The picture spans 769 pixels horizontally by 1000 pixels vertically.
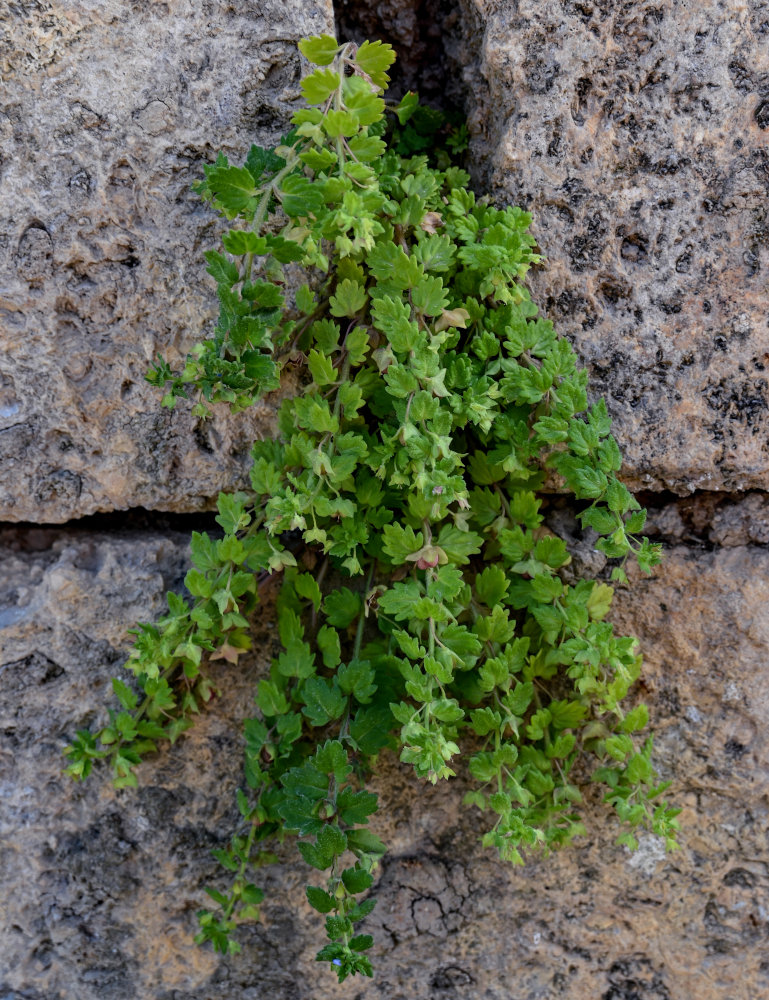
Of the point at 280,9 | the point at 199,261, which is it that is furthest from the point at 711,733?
the point at 280,9

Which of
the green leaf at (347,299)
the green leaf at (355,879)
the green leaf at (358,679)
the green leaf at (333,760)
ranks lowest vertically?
the green leaf at (355,879)

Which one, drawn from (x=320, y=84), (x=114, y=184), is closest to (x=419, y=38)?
(x=320, y=84)

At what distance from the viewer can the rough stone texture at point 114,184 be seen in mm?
1666

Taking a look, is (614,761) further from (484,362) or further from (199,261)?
(199,261)

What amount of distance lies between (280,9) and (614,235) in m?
0.85

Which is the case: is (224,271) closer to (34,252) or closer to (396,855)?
(34,252)

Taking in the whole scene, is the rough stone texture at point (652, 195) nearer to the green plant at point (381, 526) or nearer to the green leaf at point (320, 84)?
the green plant at point (381, 526)

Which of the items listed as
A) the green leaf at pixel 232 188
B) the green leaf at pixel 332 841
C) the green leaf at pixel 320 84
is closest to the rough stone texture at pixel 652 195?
the green leaf at pixel 320 84

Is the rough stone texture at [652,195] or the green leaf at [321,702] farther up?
the rough stone texture at [652,195]

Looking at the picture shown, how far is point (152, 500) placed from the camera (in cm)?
179

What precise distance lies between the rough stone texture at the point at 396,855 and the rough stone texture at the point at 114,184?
35 cm

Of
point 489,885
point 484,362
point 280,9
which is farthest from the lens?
point 489,885

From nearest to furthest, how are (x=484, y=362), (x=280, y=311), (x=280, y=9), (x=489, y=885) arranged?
(x=280, y=311) → (x=484, y=362) → (x=280, y=9) → (x=489, y=885)

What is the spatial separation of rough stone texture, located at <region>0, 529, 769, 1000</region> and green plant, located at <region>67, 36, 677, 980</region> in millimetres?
112
